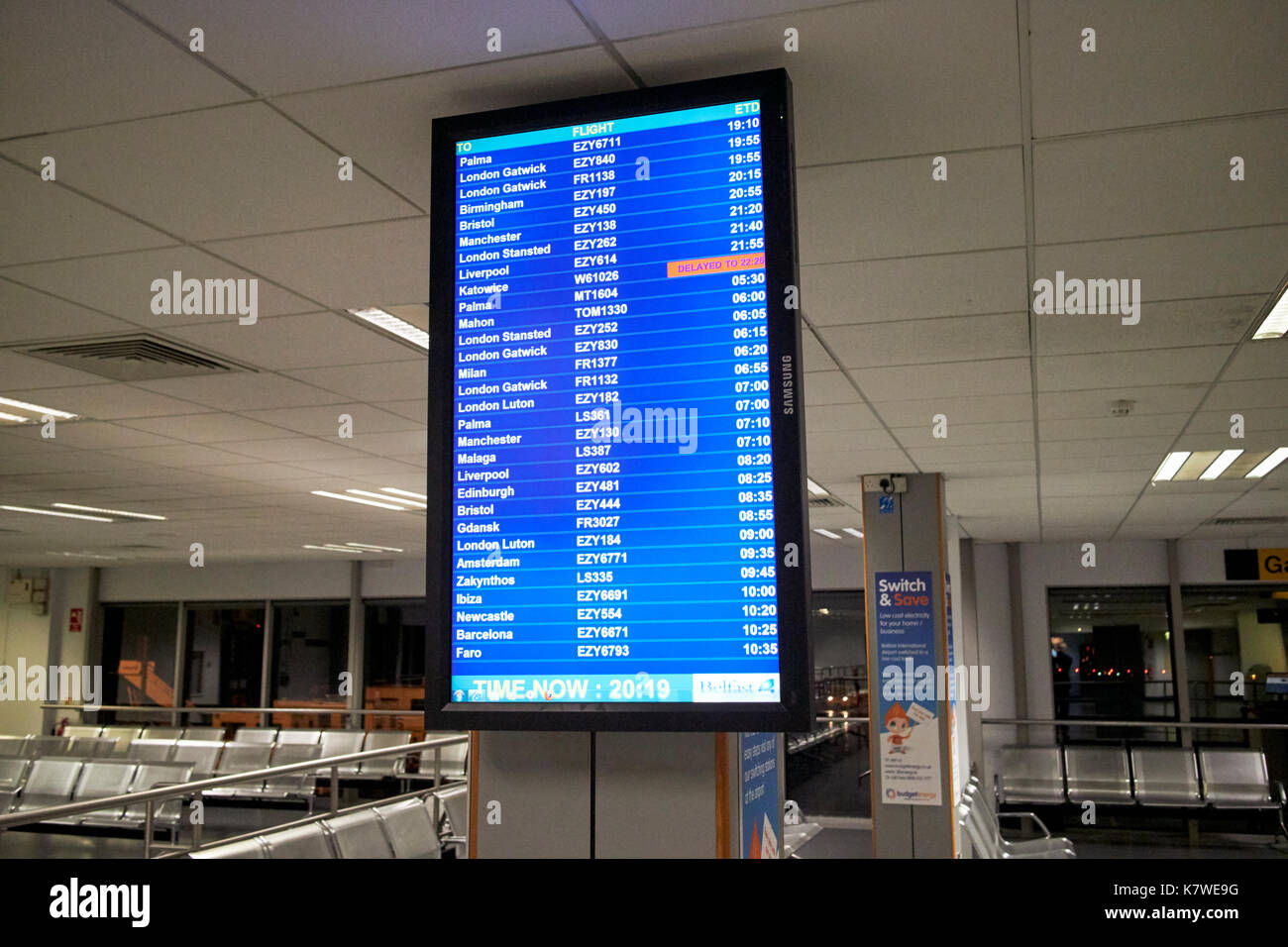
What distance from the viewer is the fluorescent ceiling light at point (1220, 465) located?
6.51m

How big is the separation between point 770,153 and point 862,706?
11.9 m

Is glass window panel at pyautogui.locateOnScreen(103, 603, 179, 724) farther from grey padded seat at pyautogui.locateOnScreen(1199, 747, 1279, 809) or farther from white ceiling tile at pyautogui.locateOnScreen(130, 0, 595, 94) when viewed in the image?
white ceiling tile at pyautogui.locateOnScreen(130, 0, 595, 94)

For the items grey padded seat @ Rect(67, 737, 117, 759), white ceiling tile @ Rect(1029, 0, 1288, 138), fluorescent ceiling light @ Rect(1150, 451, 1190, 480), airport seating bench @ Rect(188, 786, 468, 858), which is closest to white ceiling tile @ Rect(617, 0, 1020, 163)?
white ceiling tile @ Rect(1029, 0, 1288, 138)

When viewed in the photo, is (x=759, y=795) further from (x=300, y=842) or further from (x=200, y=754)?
(x=200, y=754)

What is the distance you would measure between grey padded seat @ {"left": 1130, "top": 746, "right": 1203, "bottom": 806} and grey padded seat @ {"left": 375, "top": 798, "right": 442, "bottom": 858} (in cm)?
810

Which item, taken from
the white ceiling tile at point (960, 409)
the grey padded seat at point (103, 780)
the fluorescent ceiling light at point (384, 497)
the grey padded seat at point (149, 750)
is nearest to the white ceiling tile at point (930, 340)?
the white ceiling tile at point (960, 409)

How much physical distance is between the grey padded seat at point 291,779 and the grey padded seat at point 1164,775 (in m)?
8.62

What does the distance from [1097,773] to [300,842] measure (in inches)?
370

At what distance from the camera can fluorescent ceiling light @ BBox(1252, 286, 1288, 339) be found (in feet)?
11.9

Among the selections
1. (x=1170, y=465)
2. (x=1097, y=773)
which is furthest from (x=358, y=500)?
(x=1097, y=773)

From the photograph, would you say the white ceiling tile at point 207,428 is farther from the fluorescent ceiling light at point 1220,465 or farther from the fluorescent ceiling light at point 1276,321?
the fluorescent ceiling light at point 1220,465

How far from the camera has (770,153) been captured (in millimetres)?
1891

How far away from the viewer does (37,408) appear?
5301 mm
